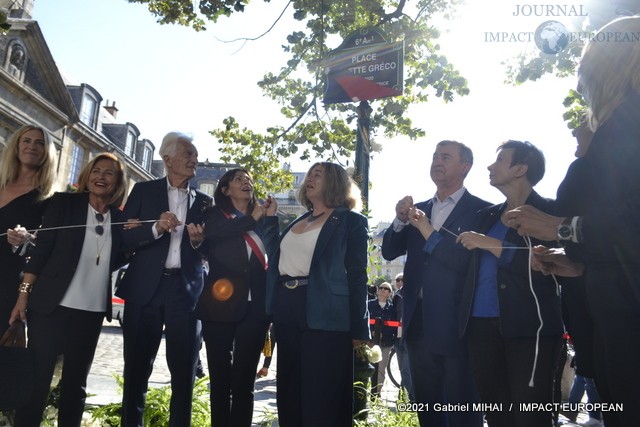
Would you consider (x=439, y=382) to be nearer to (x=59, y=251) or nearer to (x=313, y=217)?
(x=313, y=217)

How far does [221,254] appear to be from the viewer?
374 centimetres

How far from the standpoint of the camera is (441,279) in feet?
10.9

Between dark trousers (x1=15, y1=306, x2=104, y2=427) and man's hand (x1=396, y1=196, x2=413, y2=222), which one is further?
man's hand (x1=396, y1=196, x2=413, y2=222)

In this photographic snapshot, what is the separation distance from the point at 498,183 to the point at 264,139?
6.56 metres

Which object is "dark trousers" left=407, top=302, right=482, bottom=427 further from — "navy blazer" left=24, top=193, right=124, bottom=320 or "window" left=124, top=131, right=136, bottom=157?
"window" left=124, top=131, right=136, bottom=157

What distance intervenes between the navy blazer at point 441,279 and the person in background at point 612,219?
1177mm

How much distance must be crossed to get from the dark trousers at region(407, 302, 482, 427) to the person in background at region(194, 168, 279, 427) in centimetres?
104

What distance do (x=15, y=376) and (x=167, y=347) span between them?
2.98ft

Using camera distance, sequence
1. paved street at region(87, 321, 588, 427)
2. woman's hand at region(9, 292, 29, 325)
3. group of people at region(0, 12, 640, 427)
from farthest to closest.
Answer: paved street at region(87, 321, 588, 427) < woman's hand at region(9, 292, 29, 325) < group of people at region(0, 12, 640, 427)

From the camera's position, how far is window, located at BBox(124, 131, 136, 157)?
140 feet

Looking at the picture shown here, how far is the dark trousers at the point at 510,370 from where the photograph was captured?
107 inches

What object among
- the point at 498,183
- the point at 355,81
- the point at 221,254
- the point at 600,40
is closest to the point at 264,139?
the point at 355,81

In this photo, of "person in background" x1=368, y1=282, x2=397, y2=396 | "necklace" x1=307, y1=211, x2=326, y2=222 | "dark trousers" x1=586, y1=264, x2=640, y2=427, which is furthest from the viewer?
"person in background" x1=368, y1=282, x2=397, y2=396

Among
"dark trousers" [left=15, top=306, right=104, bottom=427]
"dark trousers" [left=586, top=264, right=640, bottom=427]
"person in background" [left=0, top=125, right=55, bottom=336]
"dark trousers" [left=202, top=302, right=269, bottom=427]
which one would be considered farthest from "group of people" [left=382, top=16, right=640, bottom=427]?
"person in background" [left=0, top=125, right=55, bottom=336]
